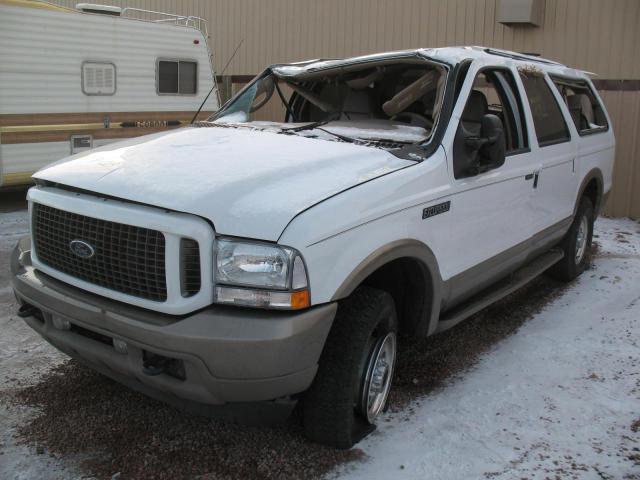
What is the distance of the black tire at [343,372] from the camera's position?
304 cm

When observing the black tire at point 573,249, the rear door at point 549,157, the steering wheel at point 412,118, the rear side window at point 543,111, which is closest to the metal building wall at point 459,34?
the black tire at point 573,249

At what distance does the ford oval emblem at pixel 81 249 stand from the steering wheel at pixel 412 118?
2213mm

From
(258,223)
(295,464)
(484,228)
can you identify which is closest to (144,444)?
(295,464)

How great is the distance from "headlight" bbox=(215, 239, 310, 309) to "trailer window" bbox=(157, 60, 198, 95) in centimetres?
821

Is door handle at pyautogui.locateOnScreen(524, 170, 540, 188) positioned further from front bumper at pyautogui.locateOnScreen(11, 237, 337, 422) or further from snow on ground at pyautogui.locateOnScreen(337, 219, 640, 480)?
front bumper at pyautogui.locateOnScreen(11, 237, 337, 422)

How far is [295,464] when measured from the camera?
3129 mm

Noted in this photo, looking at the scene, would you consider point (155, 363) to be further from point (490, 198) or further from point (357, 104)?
point (357, 104)

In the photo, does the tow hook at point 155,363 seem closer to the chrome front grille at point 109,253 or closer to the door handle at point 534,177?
the chrome front grille at point 109,253

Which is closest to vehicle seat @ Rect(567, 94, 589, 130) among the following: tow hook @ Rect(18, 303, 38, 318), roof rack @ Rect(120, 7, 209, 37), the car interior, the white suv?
the white suv

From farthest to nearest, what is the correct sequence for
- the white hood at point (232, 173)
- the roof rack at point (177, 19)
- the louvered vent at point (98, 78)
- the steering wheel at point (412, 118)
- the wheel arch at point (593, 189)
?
1. the roof rack at point (177, 19)
2. the louvered vent at point (98, 78)
3. the wheel arch at point (593, 189)
4. the steering wheel at point (412, 118)
5. the white hood at point (232, 173)

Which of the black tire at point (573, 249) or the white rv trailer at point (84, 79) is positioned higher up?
the white rv trailer at point (84, 79)

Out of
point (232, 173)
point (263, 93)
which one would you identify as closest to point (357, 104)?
point (263, 93)

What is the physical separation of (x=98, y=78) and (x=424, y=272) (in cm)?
737

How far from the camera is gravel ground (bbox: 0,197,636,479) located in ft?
10.1
